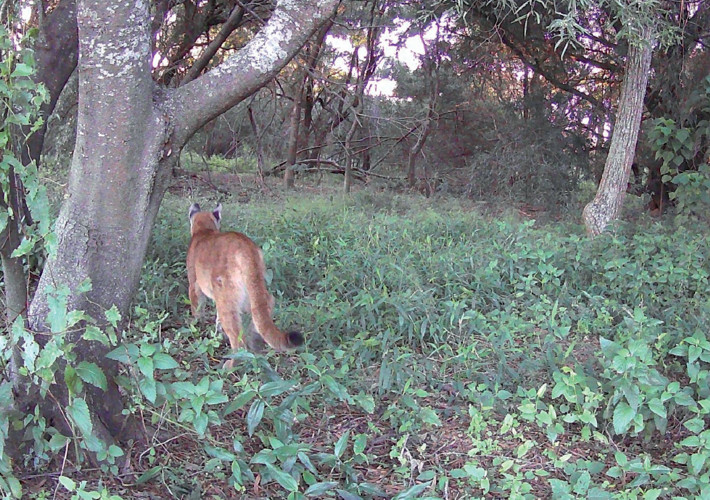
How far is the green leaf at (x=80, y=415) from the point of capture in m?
2.77

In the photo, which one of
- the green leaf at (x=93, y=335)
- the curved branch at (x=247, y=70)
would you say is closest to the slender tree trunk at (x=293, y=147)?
the curved branch at (x=247, y=70)

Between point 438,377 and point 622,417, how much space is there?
1334mm

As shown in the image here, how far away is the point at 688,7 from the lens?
954 centimetres

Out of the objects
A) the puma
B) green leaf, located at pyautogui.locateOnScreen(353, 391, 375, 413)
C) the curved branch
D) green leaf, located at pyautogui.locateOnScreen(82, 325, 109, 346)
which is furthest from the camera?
the puma

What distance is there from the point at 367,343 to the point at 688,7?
8.09 meters

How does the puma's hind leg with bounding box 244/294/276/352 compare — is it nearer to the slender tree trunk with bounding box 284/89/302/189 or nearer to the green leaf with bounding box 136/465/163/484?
the green leaf with bounding box 136/465/163/484

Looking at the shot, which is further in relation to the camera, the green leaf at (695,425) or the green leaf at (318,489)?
the green leaf at (695,425)

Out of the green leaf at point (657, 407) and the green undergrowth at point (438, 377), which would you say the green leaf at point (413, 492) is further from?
Answer: the green leaf at point (657, 407)

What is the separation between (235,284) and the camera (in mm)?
4797

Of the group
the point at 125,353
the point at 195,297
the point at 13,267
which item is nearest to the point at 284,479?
the point at 125,353

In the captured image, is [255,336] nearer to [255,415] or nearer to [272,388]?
[272,388]

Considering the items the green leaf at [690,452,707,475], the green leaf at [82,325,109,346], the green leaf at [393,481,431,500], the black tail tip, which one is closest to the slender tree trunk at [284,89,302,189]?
the black tail tip

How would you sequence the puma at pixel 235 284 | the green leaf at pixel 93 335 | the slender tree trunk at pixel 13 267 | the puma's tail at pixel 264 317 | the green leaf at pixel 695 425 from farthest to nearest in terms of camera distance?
the puma at pixel 235 284 < the puma's tail at pixel 264 317 < the green leaf at pixel 695 425 < the slender tree trunk at pixel 13 267 < the green leaf at pixel 93 335

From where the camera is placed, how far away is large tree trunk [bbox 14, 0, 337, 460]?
128 inches
